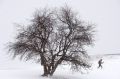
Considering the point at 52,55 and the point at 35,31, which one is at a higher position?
the point at 35,31

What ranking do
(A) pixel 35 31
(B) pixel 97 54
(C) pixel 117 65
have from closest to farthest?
(A) pixel 35 31 → (C) pixel 117 65 → (B) pixel 97 54

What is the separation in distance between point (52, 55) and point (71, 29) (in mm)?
2965

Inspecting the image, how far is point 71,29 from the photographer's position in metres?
31.2

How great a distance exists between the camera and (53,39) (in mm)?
31375

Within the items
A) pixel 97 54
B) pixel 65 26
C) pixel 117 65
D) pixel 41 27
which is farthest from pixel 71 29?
A: pixel 97 54

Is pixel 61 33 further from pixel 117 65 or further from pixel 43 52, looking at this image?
pixel 117 65

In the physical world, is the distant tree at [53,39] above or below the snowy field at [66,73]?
above

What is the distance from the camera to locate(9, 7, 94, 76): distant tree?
3083 cm

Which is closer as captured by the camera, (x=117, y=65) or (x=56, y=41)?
(x=56, y=41)

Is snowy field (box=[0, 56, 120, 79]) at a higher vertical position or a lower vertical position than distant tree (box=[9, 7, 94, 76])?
lower

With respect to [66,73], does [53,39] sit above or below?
above

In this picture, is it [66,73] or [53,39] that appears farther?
[66,73]

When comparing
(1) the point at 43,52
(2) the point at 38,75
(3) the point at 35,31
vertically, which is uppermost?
(3) the point at 35,31

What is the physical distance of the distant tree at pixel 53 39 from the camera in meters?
30.8
